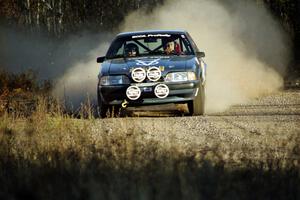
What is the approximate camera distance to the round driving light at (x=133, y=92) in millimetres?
13773

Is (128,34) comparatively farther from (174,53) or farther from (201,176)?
(201,176)

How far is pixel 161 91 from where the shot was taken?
13.8 m

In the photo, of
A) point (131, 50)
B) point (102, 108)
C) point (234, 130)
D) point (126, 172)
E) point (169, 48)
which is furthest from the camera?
point (169, 48)

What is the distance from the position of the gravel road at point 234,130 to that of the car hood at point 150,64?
2.92 feet

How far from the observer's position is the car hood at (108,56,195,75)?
1393 cm

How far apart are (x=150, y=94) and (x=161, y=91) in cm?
20

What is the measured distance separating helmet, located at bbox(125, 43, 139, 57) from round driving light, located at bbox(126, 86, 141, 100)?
1442 mm

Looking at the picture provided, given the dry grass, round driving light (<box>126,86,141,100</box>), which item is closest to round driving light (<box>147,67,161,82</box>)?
round driving light (<box>126,86,141,100</box>)

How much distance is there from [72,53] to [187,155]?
25531 millimetres

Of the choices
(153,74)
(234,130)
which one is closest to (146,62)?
(153,74)

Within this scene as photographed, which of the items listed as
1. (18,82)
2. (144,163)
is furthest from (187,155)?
(18,82)

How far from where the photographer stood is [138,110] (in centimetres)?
1602

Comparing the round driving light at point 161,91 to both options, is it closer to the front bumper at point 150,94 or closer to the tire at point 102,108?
the front bumper at point 150,94

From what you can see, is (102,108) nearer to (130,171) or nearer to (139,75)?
(139,75)
